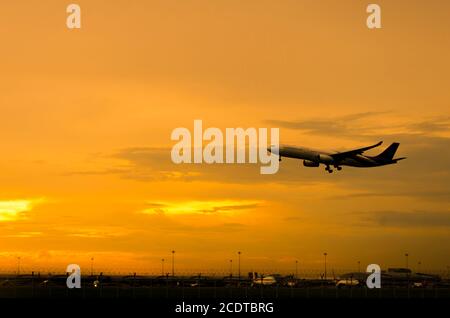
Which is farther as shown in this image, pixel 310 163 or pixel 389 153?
pixel 389 153

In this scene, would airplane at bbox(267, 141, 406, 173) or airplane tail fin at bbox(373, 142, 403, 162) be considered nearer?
airplane at bbox(267, 141, 406, 173)

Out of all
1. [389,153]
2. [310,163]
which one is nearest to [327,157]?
[310,163]

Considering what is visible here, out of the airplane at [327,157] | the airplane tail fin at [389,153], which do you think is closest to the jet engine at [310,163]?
the airplane at [327,157]

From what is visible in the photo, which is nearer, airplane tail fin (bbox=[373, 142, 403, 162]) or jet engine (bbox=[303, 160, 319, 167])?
jet engine (bbox=[303, 160, 319, 167])

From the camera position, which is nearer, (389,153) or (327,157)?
(327,157)

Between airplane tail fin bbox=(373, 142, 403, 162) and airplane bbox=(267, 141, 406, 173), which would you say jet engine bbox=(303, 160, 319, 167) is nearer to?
airplane bbox=(267, 141, 406, 173)

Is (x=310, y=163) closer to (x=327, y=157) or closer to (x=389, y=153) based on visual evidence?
(x=327, y=157)

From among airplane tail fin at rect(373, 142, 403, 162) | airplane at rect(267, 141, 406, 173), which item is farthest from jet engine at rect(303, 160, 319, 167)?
airplane tail fin at rect(373, 142, 403, 162)

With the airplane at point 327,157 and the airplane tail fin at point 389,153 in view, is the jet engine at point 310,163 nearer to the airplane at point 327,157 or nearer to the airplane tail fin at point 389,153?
the airplane at point 327,157

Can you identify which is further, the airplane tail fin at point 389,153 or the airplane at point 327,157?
the airplane tail fin at point 389,153
